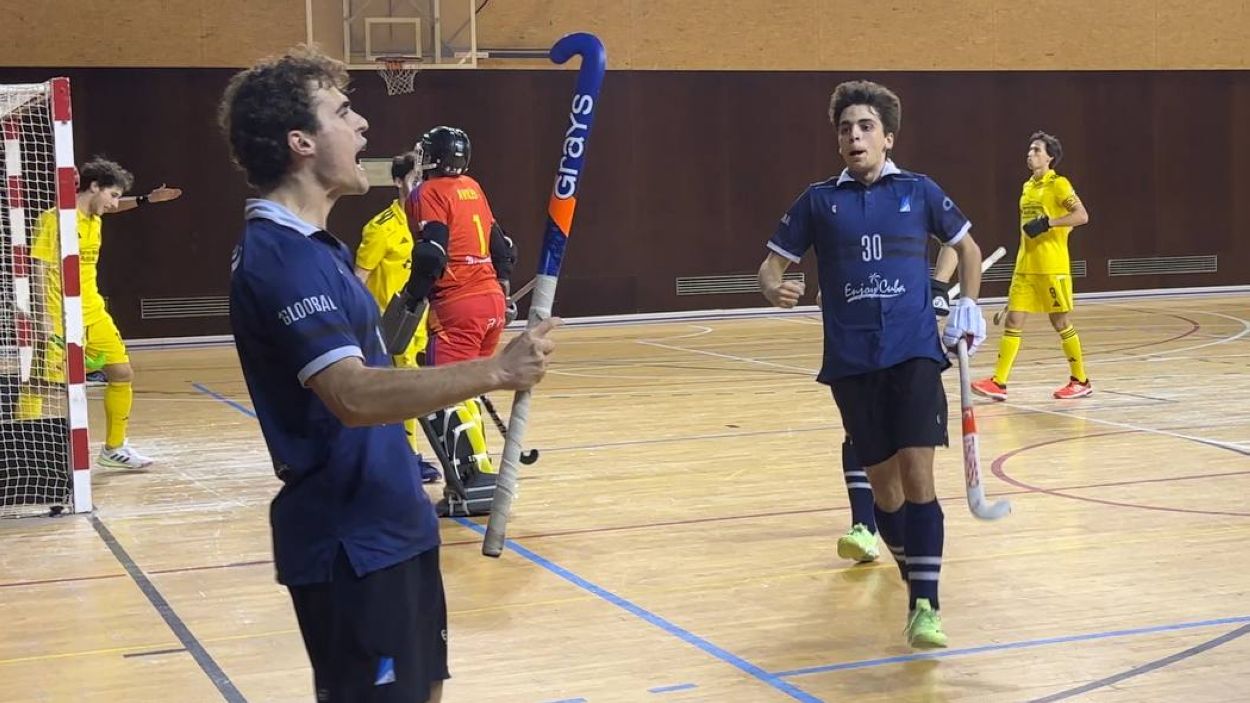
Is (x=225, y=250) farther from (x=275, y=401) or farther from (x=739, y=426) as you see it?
(x=275, y=401)

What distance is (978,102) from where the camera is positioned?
21.0m

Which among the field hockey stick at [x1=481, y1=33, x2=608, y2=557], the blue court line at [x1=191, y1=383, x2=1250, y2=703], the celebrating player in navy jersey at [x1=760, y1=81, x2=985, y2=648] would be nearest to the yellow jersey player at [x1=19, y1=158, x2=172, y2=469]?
the blue court line at [x1=191, y1=383, x2=1250, y2=703]

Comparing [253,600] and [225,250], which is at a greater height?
[225,250]

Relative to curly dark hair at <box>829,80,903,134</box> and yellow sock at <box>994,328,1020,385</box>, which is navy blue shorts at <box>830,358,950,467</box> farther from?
yellow sock at <box>994,328,1020,385</box>

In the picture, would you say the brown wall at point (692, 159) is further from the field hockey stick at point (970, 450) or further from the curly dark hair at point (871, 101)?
Result: the field hockey stick at point (970, 450)

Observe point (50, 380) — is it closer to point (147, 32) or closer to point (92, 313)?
point (92, 313)

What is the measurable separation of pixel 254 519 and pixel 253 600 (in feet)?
5.92

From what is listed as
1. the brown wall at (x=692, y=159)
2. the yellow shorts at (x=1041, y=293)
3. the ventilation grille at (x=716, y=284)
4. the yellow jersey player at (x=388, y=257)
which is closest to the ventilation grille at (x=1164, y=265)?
the brown wall at (x=692, y=159)

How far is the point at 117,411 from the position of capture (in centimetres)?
970

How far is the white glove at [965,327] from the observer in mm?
5633

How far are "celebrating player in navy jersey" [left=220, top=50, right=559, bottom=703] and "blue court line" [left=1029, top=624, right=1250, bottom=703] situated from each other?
2554mm

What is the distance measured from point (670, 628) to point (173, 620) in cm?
193

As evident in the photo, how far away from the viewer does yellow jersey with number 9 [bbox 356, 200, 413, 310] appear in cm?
871

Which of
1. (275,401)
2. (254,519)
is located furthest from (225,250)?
(275,401)
